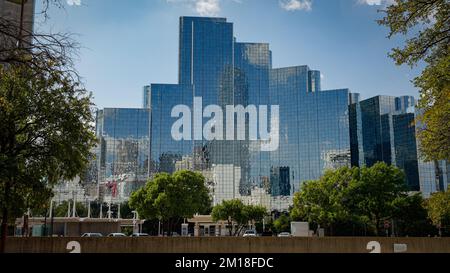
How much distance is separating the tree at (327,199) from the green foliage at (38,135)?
159ft

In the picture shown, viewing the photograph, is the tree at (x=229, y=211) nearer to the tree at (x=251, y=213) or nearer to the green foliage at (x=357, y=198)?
the tree at (x=251, y=213)

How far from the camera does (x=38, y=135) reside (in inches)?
901

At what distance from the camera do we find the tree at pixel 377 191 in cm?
6681

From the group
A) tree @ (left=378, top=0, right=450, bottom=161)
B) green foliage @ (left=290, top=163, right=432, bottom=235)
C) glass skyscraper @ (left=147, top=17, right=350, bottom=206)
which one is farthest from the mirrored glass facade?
tree @ (left=378, top=0, right=450, bottom=161)

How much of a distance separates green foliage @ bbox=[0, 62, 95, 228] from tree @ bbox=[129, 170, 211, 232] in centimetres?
4473

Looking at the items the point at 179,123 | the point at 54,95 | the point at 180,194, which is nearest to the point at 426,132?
the point at 54,95

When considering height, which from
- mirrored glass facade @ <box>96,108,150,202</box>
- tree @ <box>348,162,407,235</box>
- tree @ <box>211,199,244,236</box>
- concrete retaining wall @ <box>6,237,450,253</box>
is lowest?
concrete retaining wall @ <box>6,237,450,253</box>

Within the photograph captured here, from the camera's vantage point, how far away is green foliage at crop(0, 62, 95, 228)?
2164cm

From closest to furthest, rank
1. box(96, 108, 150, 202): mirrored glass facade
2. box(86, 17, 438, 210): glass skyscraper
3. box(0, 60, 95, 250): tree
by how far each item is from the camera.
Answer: box(0, 60, 95, 250): tree → box(86, 17, 438, 210): glass skyscraper → box(96, 108, 150, 202): mirrored glass facade

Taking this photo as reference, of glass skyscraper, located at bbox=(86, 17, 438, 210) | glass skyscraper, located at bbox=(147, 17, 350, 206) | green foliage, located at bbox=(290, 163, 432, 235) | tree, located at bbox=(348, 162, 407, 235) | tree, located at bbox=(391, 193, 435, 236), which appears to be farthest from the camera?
glass skyscraper, located at bbox=(86, 17, 438, 210)

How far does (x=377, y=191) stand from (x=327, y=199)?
7766mm

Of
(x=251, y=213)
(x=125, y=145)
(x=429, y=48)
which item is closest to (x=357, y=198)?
(x=251, y=213)

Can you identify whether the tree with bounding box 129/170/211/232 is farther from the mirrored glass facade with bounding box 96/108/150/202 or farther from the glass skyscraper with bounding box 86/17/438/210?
the mirrored glass facade with bounding box 96/108/150/202

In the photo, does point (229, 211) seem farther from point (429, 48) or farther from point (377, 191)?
point (429, 48)
